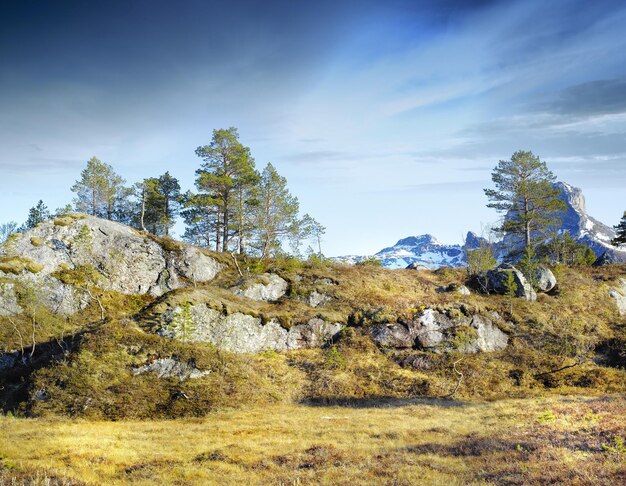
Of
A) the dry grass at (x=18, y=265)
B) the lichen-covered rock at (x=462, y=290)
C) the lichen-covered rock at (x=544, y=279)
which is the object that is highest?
the dry grass at (x=18, y=265)

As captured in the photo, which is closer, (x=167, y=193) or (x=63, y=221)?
(x=63, y=221)

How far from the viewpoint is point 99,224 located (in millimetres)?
41906

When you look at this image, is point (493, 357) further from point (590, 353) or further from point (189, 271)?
point (189, 271)

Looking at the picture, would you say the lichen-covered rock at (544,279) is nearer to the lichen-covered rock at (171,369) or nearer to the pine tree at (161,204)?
Answer: the lichen-covered rock at (171,369)

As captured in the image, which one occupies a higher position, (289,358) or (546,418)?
(289,358)

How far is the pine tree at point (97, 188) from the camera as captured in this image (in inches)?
2534

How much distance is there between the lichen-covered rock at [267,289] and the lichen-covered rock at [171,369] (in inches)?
488

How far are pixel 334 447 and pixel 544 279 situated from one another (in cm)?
3771

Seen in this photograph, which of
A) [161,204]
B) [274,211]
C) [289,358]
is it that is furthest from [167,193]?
[289,358]

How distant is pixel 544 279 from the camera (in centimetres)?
4303

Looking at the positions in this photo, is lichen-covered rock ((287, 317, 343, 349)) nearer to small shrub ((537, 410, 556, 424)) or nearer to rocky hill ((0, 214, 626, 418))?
rocky hill ((0, 214, 626, 418))

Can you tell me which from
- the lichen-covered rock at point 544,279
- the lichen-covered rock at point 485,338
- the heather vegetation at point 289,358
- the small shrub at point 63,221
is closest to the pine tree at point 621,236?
the heather vegetation at point 289,358

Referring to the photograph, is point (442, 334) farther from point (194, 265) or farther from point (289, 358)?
point (194, 265)

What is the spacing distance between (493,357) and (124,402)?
27.8 metres
